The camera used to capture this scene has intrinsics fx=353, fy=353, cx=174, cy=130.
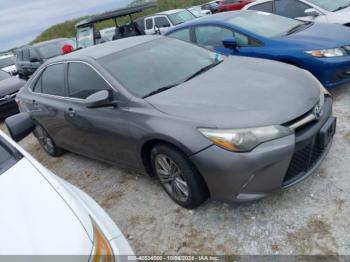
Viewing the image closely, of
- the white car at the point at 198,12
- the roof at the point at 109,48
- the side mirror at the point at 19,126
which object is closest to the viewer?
the side mirror at the point at 19,126

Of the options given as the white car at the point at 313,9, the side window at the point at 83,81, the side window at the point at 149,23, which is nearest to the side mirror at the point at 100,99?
the side window at the point at 83,81

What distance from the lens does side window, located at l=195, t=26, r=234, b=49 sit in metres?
5.72

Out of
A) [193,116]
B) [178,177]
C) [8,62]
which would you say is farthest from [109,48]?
[8,62]

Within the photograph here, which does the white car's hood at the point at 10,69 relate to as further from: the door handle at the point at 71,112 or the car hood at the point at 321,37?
the car hood at the point at 321,37

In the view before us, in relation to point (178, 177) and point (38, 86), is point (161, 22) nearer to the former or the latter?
point (38, 86)

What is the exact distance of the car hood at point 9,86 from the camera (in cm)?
850

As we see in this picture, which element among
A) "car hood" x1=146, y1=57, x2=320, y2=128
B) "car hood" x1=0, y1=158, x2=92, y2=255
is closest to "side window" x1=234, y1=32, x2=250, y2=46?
"car hood" x1=146, y1=57, x2=320, y2=128

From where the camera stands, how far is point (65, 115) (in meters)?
4.21

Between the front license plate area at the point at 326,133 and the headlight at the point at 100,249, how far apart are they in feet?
6.42

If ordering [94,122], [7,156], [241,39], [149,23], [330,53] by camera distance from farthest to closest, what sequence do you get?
1. [149,23]
2. [241,39]
3. [330,53]
4. [94,122]
5. [7,156]

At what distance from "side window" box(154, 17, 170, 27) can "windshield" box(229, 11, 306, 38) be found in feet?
28.9

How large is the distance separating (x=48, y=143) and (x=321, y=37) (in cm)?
426

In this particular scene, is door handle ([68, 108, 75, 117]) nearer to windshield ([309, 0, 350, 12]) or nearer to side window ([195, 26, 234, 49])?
side window ([195, 26, 234, 49])

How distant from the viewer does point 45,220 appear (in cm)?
188
